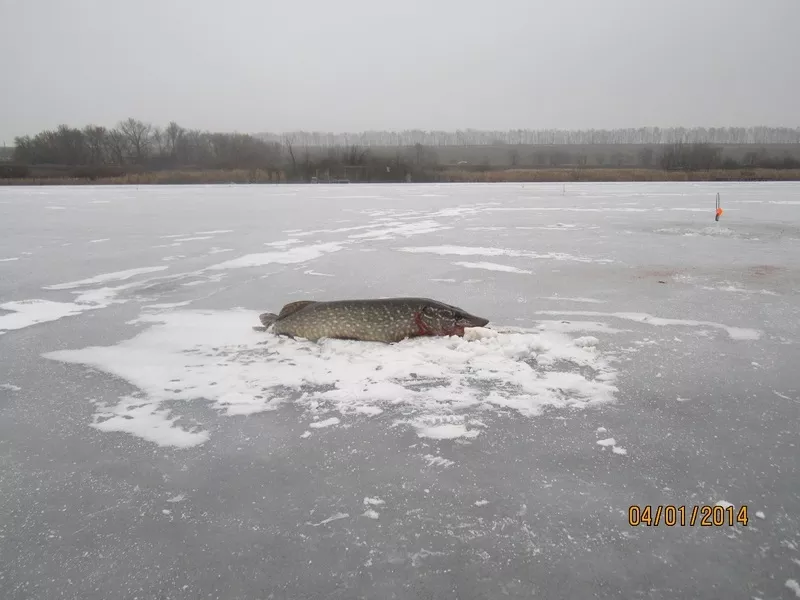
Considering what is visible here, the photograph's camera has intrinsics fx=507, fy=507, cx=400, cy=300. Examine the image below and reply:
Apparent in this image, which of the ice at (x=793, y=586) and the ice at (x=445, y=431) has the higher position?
the ice at (x=445, y=431)

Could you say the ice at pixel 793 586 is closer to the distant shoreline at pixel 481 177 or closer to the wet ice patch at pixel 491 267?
the wet ice patch at pixel 491 267

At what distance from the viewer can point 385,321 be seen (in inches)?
172

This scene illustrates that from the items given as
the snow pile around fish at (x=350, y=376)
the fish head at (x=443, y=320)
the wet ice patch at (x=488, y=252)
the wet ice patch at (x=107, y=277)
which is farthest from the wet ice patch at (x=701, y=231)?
the wet ice patch at (x=107, y=277)

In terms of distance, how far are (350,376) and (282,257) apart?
572 cm

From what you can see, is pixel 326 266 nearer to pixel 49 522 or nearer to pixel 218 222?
pixel 49 522

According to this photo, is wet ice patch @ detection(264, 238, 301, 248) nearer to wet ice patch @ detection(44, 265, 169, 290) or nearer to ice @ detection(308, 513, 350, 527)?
wet ice patch @ detection(44, 265, 169, 290)

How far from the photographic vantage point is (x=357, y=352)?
414cm

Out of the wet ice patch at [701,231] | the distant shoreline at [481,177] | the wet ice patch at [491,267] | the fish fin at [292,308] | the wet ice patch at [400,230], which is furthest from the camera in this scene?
the distant shoreline at [481,177]

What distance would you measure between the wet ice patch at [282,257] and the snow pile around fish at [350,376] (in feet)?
12.1

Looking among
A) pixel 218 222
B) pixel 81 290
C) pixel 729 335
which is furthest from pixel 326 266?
pixel 218 222

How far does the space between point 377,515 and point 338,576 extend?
369mm

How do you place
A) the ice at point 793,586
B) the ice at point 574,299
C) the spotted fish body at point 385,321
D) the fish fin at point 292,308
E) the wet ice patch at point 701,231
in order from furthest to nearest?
1. the wet ice patch at point 701,231
2. the ice at point 574,299
3. the fish fin at point 292,308
4. the spotted fish body at point 385,321
5. the ice at point 793,586

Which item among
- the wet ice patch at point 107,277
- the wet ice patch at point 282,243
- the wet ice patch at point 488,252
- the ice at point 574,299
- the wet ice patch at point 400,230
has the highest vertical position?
the wet ice patch at point 400,230

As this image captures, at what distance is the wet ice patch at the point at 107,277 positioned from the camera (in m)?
6.80
